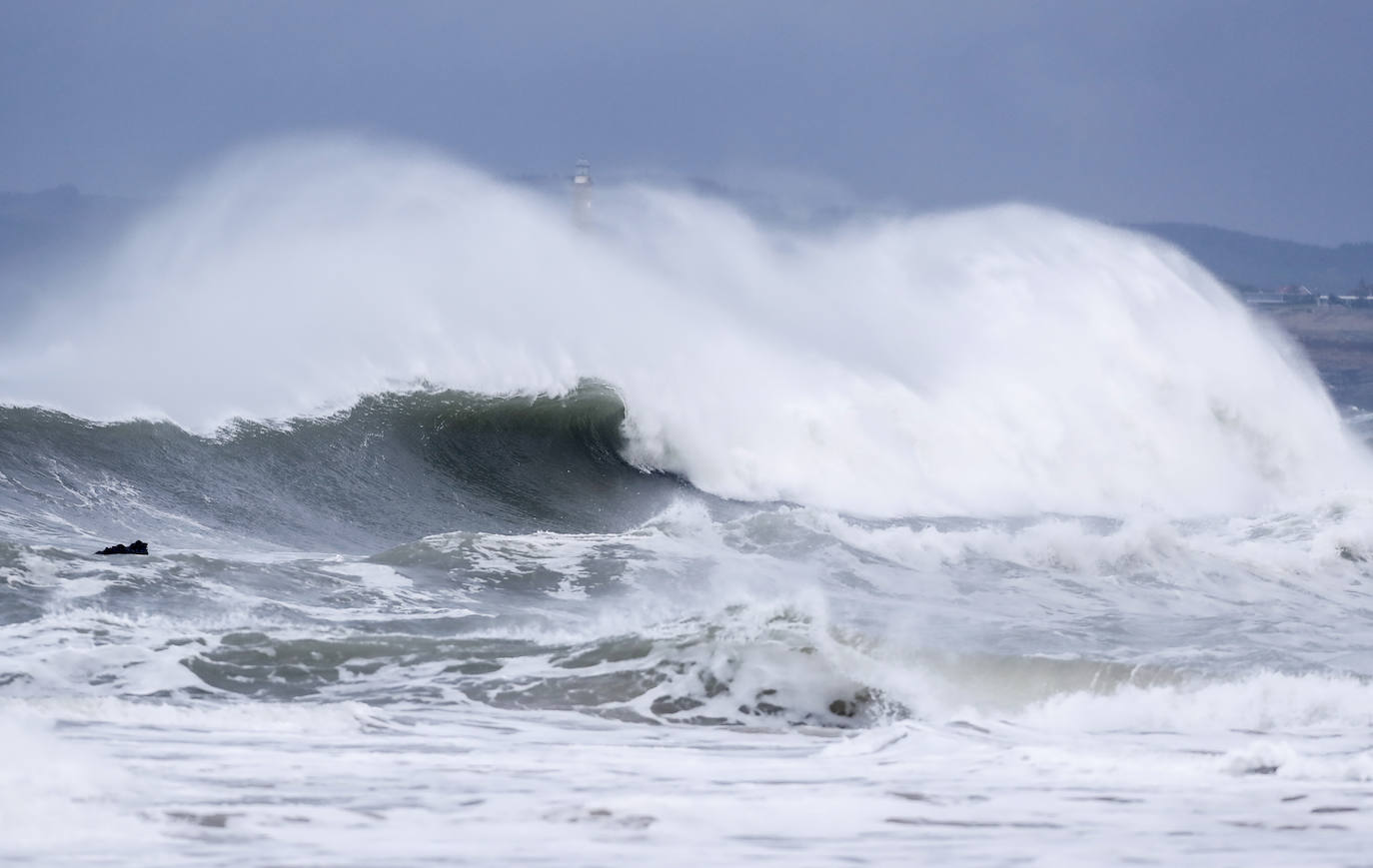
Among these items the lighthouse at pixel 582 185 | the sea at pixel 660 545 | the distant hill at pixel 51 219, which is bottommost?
→ the sea at pixel 660 545

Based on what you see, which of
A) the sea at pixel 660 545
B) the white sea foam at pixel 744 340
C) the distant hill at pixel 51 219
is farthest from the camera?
the distant hill at pixel 51 219

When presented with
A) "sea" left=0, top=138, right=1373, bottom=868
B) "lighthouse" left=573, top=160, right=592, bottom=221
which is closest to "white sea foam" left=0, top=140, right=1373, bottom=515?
"sea" left=0, top=138, right=1373, bottom=868

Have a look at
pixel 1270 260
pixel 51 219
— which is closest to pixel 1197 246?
pixel 1270 260

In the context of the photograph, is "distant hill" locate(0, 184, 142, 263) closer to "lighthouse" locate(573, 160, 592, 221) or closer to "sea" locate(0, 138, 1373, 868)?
"lighthouse" locate(573, 160, 592, 221)

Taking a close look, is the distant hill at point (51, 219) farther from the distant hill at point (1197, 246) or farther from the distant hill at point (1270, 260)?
the distant hill at point (1270, 260)

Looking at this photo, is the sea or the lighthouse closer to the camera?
the sea

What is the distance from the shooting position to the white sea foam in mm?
20312

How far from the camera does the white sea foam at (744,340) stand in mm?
20312

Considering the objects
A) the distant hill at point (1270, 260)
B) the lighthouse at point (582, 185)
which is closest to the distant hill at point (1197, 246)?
the distant hill at point (1270, 260)

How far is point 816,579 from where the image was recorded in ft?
43.0

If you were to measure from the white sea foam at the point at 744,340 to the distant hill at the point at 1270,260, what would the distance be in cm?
13839

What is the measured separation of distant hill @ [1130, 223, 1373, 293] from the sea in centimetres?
14079

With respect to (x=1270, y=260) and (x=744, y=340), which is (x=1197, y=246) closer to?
(x=1270, y=260)

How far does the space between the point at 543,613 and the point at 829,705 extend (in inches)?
123
